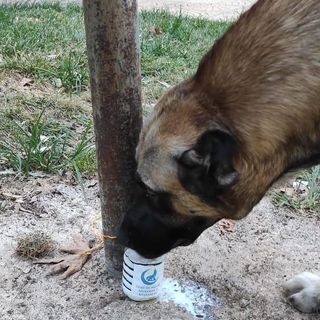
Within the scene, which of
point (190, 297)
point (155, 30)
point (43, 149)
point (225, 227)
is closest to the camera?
point (190, 297)

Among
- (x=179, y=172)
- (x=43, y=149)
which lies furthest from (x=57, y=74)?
(x=179, y=172)

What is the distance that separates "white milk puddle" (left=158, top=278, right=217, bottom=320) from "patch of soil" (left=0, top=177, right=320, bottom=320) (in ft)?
0.08

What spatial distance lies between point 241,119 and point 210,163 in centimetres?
19

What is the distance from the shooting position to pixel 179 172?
2.34 metres

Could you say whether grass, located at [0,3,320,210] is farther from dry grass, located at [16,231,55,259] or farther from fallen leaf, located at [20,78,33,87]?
dry grass, located at [16,231,55,259]

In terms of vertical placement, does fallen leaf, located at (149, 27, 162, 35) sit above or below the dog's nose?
below

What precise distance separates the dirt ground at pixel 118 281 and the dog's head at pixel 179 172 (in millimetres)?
488

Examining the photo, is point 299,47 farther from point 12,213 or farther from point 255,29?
point 12,213

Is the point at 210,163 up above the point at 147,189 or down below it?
above

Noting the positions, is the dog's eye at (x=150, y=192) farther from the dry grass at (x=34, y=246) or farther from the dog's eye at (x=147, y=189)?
the dry grass at (x=34, y=246)

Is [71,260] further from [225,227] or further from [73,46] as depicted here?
[73,46]

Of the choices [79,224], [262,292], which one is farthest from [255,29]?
[79,224]

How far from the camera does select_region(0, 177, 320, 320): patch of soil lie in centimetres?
292

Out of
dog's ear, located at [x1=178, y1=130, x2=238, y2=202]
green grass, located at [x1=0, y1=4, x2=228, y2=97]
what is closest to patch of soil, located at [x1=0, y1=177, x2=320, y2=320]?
dog's ear, located at [x1=178, y1=130, x2=238, y2=202]
